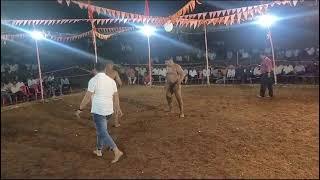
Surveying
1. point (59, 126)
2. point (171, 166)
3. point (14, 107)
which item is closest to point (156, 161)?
point (171, 166)

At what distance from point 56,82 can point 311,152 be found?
46.1 ft

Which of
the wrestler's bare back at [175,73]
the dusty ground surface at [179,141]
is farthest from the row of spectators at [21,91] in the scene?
the wrestler's bare back at [175,73]

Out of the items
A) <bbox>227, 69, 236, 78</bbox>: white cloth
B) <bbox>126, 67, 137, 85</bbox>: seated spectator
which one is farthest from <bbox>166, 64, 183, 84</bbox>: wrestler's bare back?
<bbox>126, 67, 137, 85</bbox>: seated spectator

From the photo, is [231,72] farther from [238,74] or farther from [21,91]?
[21,91]

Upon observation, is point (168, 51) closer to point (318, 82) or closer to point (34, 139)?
point (318, 82)

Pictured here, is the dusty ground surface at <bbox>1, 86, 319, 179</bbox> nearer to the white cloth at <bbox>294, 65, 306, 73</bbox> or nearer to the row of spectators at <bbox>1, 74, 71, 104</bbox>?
the row of spectators at <bbox>1, 74, 71, 104</bbox>

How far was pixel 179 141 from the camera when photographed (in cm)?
827

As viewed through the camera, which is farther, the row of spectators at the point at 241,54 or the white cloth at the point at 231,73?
the row of spectators at the point at 241,54

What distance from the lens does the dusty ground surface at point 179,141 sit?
648cm

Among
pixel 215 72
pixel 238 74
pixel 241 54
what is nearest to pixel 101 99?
pixel 238 74

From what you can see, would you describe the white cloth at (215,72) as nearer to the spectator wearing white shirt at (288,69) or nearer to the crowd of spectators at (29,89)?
the spectator wearing white shirt at (288,69)

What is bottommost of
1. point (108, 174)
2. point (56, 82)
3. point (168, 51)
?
point (108, 174)

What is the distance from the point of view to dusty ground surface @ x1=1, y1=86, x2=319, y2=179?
21.3 feet

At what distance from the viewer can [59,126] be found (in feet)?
34.0
